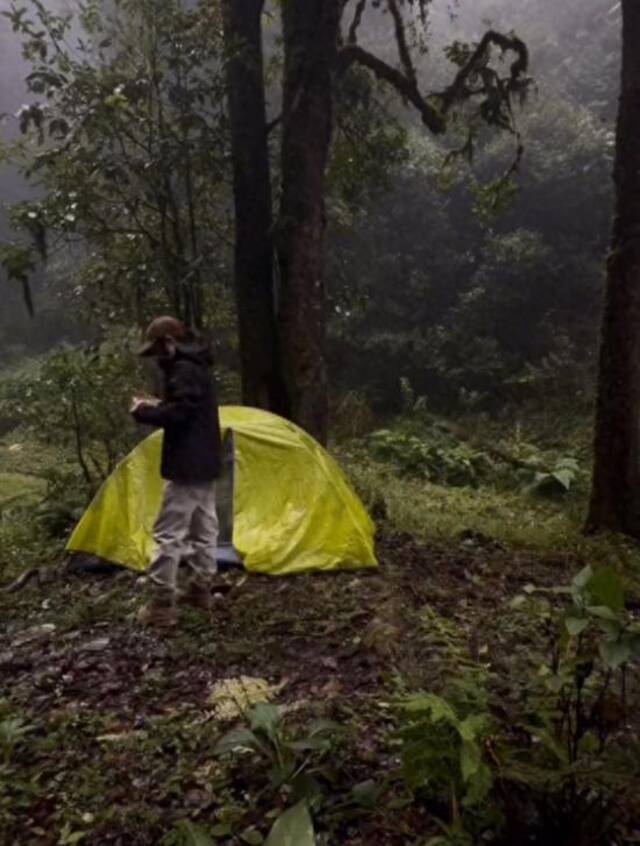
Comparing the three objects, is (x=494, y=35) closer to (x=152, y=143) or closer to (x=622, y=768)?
(x=152, y=143)

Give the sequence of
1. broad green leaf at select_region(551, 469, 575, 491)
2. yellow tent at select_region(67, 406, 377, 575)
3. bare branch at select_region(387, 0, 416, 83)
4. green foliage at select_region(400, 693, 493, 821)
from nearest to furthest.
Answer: green foliage at select_region(400, 693, 493, 821) → yellow tent at select_region(67, 406, 377, 575) → bare branch at select_region(387, 0, 416, 83) → broad green leaf at select_region(551, 469, 575, 491)

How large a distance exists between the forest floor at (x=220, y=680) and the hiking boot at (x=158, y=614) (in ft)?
0.26

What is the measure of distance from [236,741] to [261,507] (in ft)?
11.1

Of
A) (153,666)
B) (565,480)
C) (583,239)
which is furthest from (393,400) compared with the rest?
(153,666)

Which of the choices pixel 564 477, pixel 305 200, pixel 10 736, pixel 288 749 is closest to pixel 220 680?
pixel 10 736

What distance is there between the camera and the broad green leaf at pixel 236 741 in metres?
2.93

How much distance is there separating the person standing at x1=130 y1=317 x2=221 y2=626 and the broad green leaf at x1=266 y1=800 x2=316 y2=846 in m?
2.59

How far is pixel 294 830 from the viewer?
2.41m

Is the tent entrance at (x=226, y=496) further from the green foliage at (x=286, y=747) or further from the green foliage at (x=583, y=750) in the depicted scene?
the green foliage at (x=583, y=750)

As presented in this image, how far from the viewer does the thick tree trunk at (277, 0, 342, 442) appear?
7.65 m

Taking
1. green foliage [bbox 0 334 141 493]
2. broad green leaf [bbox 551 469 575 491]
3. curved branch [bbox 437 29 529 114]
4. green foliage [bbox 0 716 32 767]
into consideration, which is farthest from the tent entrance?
broad green leaf [bbox 551 469 575 491]

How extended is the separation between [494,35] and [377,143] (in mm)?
1774

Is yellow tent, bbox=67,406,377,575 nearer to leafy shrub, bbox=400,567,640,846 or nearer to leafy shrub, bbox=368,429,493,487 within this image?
leafy shrub, bbox=400,567,640,846

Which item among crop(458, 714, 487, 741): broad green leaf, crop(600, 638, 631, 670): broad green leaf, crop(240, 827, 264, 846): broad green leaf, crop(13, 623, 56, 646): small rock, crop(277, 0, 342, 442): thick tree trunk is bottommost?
crop(13, 623, 56, 646): small rock
